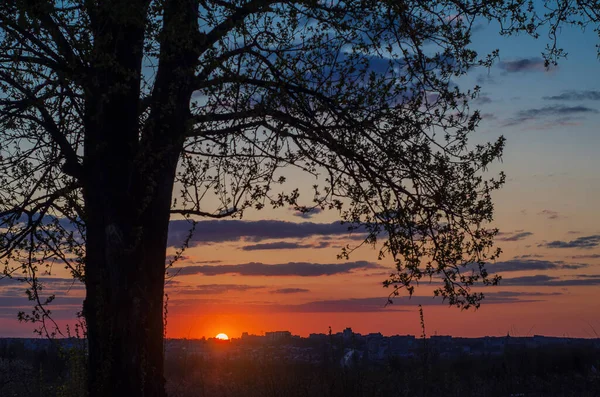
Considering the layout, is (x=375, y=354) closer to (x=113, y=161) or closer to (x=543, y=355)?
(x=543, y=355)

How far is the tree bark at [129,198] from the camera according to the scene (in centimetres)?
932

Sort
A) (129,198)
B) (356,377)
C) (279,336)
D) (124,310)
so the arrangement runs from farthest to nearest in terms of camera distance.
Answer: (279,336), (356,377), (129,198), (124,310)

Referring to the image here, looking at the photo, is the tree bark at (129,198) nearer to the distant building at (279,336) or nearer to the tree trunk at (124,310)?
the tree trunk at (124,310)

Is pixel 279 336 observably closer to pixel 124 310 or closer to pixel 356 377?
pixel 356 377

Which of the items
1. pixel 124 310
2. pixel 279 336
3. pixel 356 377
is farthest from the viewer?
pixel 279 336

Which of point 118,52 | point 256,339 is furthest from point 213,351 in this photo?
point 118,52

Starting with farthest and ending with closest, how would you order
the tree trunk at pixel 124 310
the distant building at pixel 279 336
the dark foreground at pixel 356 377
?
the distant building at pixel 279 336 → the dark foreground at pixel 356 377 → the tree trunk at pixel 124 310

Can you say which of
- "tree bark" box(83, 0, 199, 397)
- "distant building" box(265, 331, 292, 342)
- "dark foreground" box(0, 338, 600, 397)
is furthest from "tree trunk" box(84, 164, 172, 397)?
"distant building" box(265, 331, 292, 342)

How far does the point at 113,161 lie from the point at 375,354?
15223 mm

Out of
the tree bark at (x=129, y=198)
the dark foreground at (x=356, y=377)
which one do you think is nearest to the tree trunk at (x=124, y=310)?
the tree bark at (x=129, y=198)

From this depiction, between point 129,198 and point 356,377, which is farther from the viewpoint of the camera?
point 356,377

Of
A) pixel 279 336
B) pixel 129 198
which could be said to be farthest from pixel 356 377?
pixel 279 336

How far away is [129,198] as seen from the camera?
972 centimetres

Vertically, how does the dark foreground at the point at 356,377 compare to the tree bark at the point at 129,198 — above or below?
below
